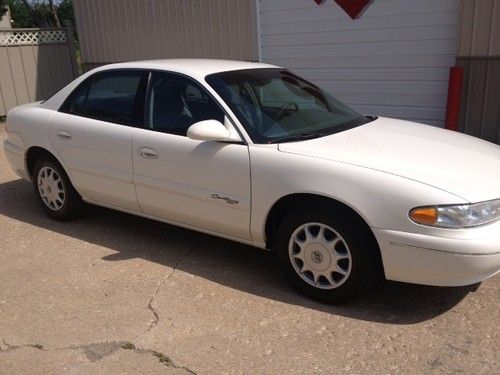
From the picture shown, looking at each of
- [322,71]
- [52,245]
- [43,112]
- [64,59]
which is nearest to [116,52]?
[64,59]

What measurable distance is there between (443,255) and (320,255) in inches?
30.3

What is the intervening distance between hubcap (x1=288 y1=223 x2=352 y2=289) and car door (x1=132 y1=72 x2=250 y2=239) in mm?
415

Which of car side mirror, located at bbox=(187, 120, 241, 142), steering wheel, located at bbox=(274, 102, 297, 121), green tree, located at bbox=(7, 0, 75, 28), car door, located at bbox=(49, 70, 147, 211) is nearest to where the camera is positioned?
car side mirror, located at bbox=(187, 120, 241, 142)

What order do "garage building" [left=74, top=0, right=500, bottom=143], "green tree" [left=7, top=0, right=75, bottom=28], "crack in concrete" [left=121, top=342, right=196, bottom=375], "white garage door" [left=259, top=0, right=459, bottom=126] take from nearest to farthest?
"crack in concrete" [left=121, top=342, right=196, bottom=375], "garage building" [left=74, top=0, right=500, bottom=143], "white garage door" [left=259, top=0, right=459, bottom=126], "green tree" [left=7, top=0, right=75, bottom=28]

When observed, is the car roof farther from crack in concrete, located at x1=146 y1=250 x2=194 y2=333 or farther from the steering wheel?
crack in concrete, located at x1=146 y1=250 x2=194 y2=333

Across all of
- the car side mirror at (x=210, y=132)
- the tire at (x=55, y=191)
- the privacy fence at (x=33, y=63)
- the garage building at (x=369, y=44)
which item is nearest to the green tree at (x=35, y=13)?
the privacy fence at (x=33, y=63)

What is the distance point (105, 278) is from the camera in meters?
4.12

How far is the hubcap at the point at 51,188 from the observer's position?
17.1 ft

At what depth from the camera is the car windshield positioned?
3.94 m

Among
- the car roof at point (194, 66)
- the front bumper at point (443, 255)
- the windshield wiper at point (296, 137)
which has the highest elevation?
the car roof at point (194, 66)

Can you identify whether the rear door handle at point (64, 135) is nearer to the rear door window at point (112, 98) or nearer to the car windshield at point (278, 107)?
the rear door window at point (112, 98)

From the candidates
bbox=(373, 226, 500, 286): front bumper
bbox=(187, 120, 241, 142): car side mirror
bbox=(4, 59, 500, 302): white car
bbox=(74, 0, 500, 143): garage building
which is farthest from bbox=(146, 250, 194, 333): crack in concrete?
bbox=(74, 0, 500, 143): garage building

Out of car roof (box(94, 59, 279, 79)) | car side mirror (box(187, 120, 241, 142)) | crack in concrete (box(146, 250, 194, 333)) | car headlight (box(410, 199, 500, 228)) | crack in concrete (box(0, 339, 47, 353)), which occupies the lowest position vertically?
crack in concrete (box(146, 250, 194, 333))

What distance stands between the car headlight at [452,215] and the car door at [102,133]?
233 cm
